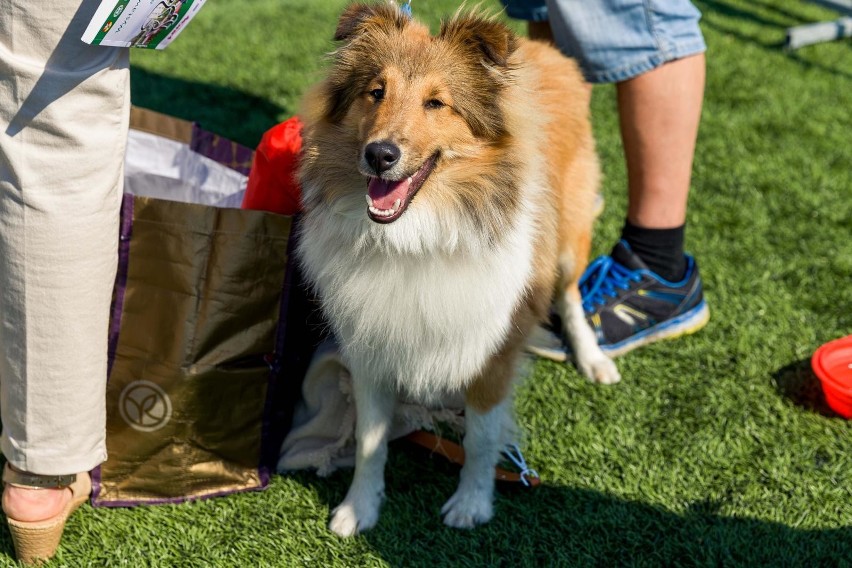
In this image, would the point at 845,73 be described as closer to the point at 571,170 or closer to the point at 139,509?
the point at 571,170

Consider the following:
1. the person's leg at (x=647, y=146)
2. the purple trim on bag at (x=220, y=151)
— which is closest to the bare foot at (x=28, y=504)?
the purple trim on bag at (x=220, y=151)

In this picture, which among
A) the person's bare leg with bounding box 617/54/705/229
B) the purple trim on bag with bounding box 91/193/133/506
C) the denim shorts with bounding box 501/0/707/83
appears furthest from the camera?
the person's bare leg with bounding box 617/54/705/229

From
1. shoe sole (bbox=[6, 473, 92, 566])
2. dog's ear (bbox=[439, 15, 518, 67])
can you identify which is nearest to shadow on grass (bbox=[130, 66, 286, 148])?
dog's ear (bbox=[439, 15, 518, 67])

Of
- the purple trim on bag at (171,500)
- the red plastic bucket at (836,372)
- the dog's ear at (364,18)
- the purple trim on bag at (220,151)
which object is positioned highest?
the dog's ear at (364,18)

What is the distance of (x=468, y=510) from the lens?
8.88 ft

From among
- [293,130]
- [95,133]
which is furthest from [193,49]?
[95,133]

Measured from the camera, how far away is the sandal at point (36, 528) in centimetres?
241

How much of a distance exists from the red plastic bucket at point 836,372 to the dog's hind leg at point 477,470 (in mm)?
1203

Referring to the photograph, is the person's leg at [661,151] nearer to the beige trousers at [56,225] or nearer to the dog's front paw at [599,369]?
the dog's front paw at [599,369]

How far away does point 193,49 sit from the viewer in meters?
Answer: 5.92

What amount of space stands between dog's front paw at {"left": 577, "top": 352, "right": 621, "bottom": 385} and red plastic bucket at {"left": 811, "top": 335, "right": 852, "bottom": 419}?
730mm

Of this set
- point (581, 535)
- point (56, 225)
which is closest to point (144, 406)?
point (56, 225)

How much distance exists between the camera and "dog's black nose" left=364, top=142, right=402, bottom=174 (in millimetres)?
2162

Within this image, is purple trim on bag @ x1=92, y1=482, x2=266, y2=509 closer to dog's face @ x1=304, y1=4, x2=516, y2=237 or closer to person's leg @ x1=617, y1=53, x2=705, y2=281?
dog's face @ x1=304, y1=4, x2=516, y2=237
